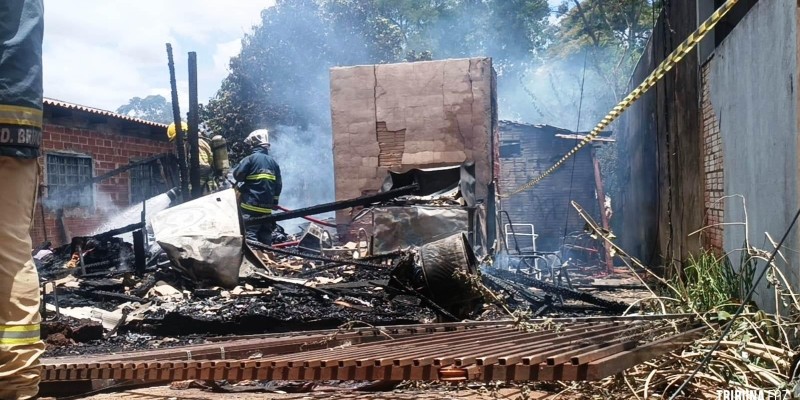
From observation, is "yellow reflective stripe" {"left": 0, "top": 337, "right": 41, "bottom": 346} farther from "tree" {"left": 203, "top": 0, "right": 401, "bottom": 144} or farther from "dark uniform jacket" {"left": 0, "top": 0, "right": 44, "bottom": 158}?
"tree" {"left": 203, "top": 0, "right": 401, "bottom": 144}

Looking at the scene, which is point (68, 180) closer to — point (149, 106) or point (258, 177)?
point (258, 177)

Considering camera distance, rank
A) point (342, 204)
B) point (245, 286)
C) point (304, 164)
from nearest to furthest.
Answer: point (245, 286) < point (342, 204) < point (304, 164)

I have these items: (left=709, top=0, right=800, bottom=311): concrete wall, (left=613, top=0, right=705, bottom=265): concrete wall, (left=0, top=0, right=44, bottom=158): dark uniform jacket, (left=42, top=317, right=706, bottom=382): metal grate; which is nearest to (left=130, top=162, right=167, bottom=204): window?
(left=613, top=0, right=705, bottom=265): concrete wall

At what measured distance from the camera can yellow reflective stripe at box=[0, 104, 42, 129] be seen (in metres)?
2.52

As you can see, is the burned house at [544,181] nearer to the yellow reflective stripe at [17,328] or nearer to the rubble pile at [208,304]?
the rubble pile at [208,304]

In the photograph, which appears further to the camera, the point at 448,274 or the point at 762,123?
the point at 448,274

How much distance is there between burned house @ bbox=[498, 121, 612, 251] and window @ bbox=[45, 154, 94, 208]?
1064 cm

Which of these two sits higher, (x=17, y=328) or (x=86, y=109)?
(x=86, y=109)

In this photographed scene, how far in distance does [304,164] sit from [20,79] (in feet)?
63.4

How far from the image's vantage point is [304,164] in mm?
21812

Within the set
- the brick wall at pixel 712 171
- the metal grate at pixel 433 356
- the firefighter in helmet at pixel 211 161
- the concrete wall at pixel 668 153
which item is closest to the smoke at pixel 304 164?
the firefighter in helmet at pixel 211 161

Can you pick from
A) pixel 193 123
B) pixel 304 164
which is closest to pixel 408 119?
pixel 193 123

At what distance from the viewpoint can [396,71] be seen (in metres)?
11.6

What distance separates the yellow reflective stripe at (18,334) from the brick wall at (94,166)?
1152 centimetres
